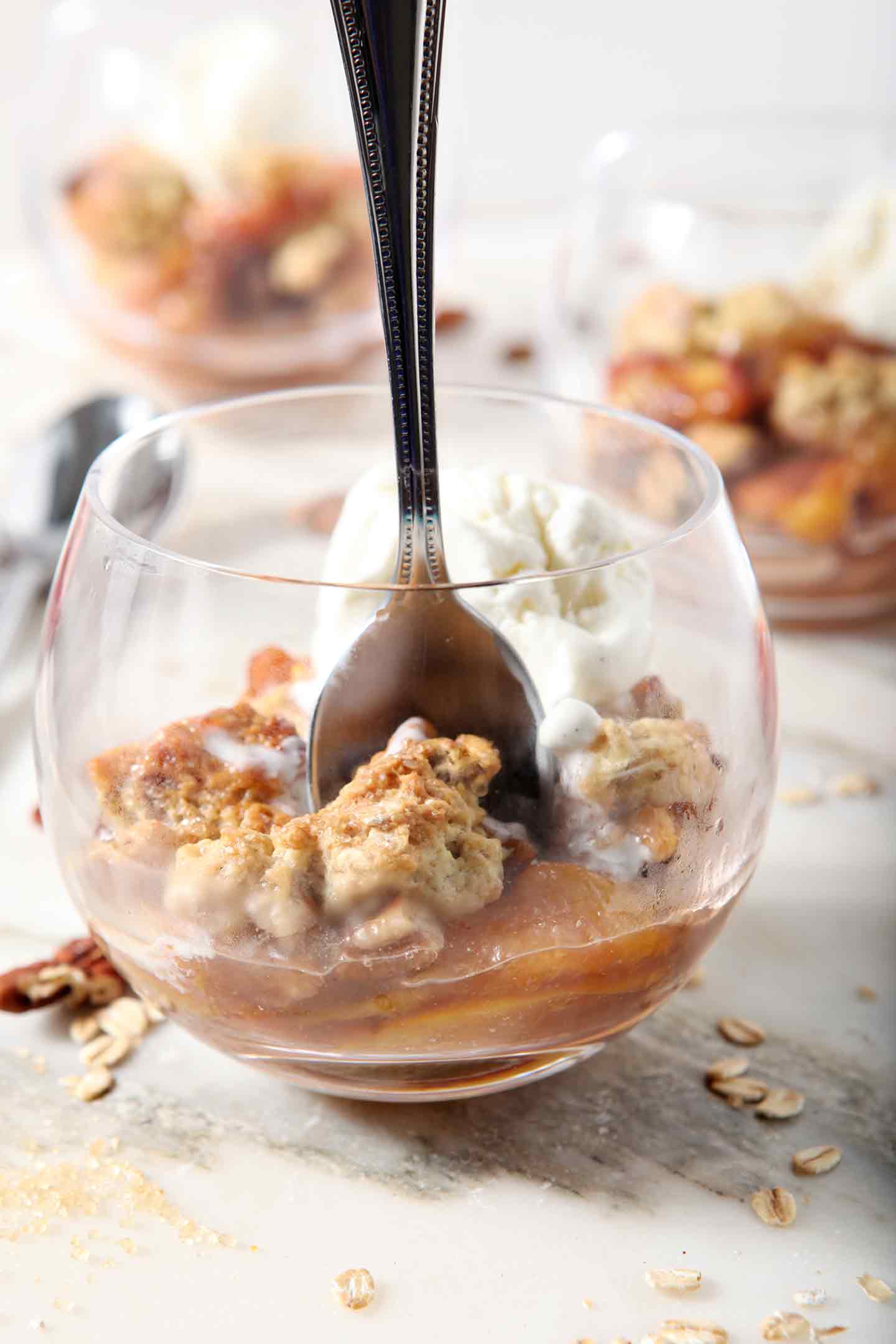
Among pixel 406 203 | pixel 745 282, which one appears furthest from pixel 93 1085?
pixel 745 282

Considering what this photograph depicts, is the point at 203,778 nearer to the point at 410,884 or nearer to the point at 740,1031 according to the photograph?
the point at 410,884

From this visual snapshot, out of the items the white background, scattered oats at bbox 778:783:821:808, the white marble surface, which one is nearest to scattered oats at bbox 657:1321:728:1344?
the white marble surface

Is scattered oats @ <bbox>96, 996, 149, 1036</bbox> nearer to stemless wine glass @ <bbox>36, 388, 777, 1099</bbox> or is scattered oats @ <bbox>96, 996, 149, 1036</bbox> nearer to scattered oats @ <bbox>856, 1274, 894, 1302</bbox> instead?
stemless wine glass @ <bbox>36, 388, 777, 1099</bbox>

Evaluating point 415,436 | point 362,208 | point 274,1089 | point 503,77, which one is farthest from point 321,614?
point 503,77

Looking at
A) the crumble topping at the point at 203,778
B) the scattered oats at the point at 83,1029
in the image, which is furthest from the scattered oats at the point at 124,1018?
the crumble topping at the point at 203,778

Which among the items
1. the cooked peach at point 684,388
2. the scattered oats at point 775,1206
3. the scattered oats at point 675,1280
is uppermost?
the cooked peach at point 684,388

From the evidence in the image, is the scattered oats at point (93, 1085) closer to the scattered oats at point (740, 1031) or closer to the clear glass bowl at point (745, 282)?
the scattered oats at point (740, 1031)
